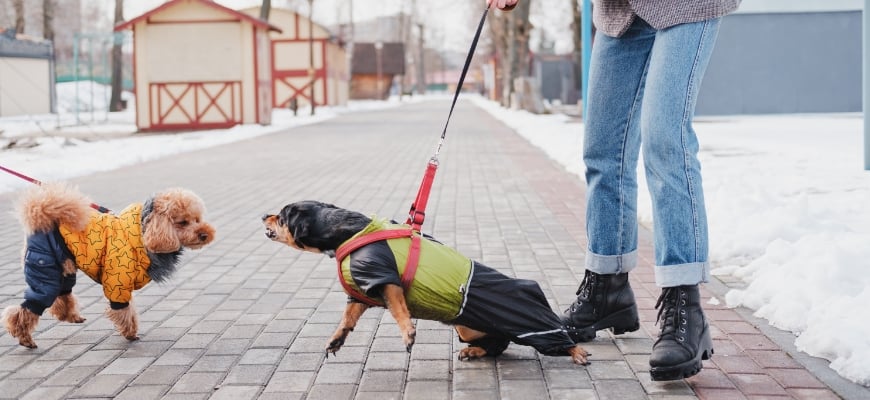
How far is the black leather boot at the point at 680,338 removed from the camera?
3.40 meters

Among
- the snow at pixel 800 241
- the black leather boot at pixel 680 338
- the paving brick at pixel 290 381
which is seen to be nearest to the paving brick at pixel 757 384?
the black leather boot at pixel 680 338

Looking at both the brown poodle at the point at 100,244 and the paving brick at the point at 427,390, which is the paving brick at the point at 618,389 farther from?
the brown poodle at the point at 100,244

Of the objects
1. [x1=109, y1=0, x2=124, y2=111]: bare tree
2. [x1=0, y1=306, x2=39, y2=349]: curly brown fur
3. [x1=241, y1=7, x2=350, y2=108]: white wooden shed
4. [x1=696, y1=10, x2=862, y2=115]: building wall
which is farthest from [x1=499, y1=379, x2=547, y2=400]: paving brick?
[x1=241, y1=7, x2=350, y2=108]: white wooden shed

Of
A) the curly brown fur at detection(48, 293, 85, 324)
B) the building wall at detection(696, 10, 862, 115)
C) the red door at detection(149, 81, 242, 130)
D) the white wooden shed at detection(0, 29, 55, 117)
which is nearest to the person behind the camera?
the curly brown fur at detection(48, 293, 85, 324)

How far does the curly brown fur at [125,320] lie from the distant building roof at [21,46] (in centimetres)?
3462

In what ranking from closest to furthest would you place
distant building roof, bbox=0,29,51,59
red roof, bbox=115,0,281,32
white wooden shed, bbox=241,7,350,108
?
red roof, bbox=115,0,281,32 < distant building roof, bbox=0,29,51,59 < white wooden shed, bbox=241,7,350,108

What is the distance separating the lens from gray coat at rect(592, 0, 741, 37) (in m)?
3.52

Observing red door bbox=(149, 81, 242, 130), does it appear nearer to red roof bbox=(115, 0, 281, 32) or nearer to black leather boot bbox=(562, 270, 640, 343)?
red roof bbox=(115, 0, 281, 32)

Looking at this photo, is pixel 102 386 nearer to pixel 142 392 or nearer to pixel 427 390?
pixel 142 392

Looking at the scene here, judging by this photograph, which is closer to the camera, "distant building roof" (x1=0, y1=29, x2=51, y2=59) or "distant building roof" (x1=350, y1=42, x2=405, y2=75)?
"distant building roof" (x1=0, y1=29, x2=51, y2=59)

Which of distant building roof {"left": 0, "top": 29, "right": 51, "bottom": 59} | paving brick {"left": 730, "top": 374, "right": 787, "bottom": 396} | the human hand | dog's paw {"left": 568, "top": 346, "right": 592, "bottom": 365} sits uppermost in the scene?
distant building roof {"left": 0, "top": 29, "right": 51, "bottom": 59}

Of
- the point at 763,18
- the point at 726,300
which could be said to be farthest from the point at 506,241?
the point at 763,18

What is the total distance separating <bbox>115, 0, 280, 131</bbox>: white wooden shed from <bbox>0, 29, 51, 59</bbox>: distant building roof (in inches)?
377

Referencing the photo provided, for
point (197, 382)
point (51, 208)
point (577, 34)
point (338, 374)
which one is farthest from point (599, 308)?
point (577, 34)
